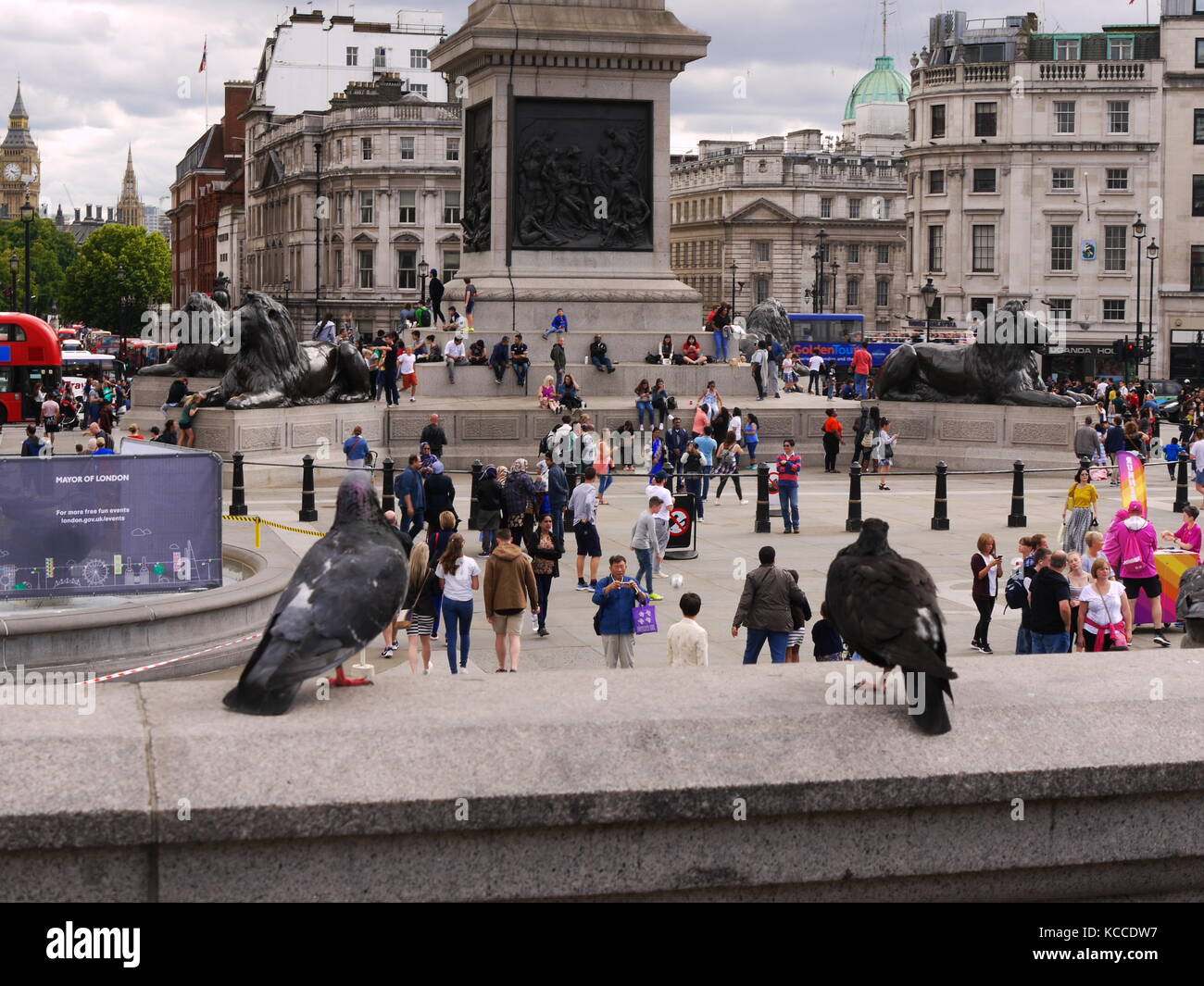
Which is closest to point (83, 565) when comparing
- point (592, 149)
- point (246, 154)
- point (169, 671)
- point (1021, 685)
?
point (169, 671)

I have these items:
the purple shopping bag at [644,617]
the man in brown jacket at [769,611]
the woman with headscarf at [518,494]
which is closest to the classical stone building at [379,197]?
the woman with headscarf at [518,494]

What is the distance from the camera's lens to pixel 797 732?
385 cm

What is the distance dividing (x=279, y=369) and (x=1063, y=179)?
6125 centimetres

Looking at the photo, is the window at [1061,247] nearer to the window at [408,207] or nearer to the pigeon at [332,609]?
the window at [408,207]

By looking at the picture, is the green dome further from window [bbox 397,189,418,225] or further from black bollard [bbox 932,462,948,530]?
black bollard [bbox 932,462,948,530]

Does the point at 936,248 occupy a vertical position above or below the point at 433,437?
above

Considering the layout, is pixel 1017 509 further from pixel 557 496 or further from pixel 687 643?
pixel 687 643

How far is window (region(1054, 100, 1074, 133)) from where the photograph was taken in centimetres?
8288

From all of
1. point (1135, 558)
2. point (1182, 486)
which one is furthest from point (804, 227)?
point (1135, 558)

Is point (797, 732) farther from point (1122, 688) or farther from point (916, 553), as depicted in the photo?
point (916, 553)

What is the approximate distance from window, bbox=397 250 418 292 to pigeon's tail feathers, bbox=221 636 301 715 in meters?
107

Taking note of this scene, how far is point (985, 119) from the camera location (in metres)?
84.6

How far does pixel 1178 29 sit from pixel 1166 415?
3535cm

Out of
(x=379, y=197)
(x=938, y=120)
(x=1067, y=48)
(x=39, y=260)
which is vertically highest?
(x=1067, y=48)
